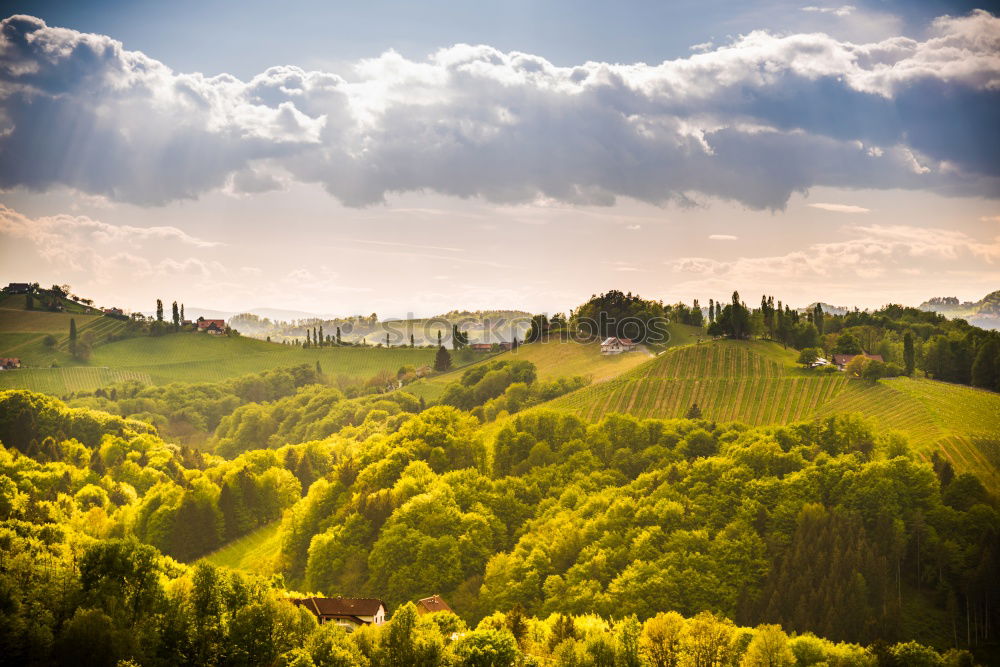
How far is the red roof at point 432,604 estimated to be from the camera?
6506cm

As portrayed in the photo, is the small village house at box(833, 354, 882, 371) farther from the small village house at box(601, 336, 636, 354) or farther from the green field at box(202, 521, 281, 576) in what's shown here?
the green field at box(202, 521, 281, 576)

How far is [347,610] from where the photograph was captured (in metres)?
59.3

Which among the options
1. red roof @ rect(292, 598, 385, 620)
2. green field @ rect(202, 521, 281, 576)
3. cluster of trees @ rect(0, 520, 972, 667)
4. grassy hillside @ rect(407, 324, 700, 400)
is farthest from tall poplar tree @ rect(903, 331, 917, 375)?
green field @ rect(202, 521, 281, 576)

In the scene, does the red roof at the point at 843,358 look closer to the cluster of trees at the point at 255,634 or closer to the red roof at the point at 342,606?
the cluster of trees at the point at 255,634

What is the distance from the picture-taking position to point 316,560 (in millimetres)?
76875

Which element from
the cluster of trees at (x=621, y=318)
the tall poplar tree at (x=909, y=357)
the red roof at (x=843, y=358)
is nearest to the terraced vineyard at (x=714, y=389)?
the red roof at (x=843, y=358)

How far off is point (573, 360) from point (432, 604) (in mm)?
92989

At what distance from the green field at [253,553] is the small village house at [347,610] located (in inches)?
965

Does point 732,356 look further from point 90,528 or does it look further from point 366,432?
point 90,528

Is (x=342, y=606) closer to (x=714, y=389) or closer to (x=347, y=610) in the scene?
(x=347, y=610)

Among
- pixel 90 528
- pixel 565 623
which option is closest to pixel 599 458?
pixel 565 623

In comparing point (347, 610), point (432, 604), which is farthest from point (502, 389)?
point (347, 610)

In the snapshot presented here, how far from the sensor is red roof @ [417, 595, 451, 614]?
2562 inches

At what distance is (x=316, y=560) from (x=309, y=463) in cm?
4549
